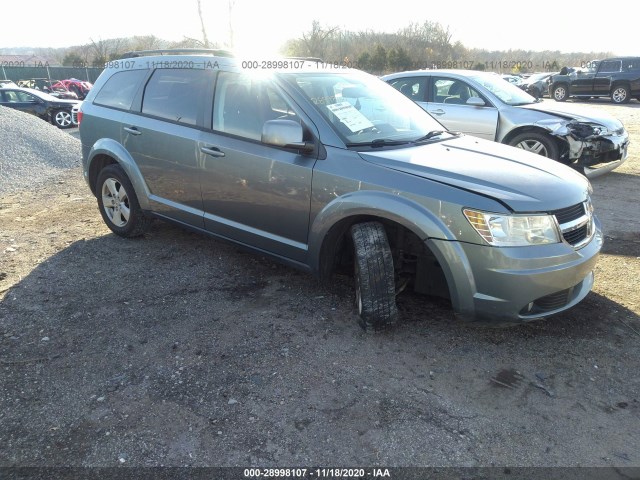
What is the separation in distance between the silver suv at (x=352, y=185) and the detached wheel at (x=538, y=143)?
12.4 ft

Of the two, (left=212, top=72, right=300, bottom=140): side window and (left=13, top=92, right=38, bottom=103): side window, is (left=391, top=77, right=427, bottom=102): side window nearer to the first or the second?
(left=212, top=72, right=300, bottom=140): side window

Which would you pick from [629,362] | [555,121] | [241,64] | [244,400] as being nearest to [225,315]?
[244,400]

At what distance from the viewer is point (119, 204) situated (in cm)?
508

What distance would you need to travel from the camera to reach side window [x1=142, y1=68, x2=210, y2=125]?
419 centimetres

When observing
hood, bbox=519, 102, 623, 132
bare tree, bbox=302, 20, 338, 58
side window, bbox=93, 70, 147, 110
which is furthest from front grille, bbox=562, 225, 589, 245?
bare tree, bbox=302, 20, 338, 58

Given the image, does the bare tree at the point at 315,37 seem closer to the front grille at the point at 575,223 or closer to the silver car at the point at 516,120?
the silver car at the point at 516,120

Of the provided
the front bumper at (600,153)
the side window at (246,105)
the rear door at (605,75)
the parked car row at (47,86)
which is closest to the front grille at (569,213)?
the side window at (246,105)

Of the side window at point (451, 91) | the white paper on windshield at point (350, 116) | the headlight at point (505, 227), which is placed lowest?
the headlight at point (505, 227)

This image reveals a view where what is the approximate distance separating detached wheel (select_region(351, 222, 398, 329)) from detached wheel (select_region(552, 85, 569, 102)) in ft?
82.6

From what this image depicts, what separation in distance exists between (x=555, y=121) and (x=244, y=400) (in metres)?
6.50

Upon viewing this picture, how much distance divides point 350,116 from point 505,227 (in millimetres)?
1443

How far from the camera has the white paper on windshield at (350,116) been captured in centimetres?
358

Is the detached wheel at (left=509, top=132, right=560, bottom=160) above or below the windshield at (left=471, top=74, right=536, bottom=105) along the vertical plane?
below

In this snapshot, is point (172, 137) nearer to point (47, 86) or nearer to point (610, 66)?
point (610, 66)
